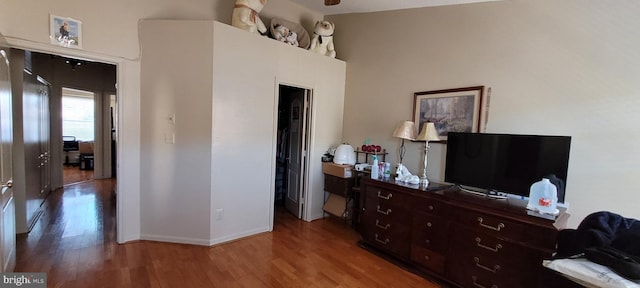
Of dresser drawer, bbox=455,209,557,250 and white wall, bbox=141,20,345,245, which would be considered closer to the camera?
dresser drawer, bbox=455,209,557,250

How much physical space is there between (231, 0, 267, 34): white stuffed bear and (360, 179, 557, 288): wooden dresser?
2.28 meters

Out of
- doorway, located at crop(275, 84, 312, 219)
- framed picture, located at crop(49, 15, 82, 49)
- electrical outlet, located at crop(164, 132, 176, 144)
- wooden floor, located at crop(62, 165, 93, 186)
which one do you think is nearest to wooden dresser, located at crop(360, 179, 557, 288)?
doorway, located at crop(275, 84, 312, 219)

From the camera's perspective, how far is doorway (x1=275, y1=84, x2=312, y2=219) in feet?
12.9

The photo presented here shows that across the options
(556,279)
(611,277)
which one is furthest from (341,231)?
(611,277)

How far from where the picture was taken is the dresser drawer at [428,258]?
96.2 inches

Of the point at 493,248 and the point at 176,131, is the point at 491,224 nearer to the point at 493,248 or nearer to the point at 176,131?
the point at 493,248

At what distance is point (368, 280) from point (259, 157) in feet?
6.08

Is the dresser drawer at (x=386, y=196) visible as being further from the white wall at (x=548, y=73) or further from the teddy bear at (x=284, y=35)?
the teddy bear at (x=284, y=35)

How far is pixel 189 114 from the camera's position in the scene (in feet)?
9.66

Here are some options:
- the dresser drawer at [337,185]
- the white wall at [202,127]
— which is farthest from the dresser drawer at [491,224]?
the white wall at [202,127]

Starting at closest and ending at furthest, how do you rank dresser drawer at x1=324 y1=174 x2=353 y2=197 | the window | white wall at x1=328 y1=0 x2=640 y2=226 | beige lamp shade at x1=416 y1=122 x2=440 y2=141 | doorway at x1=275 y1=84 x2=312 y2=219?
white wall at x1=328 y1=0 x2=640 y2=226 → beige lamp shade at x1=416 y1=122 x2=440 y2=141 → dresser drawer at x1=324 y1=174 x2=353 y2=197 → doorway at x1=275 y1=84 x2=312 y2=219 → the window

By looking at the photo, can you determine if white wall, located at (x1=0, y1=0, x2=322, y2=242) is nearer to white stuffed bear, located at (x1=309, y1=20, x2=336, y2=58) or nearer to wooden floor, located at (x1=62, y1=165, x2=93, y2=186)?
white stuffed bear, located at (x1=309, y1=20, x2=336, y2=58)

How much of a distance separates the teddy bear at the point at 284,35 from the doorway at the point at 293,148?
0.60 metres

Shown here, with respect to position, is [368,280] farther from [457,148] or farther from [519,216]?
[457,148]
